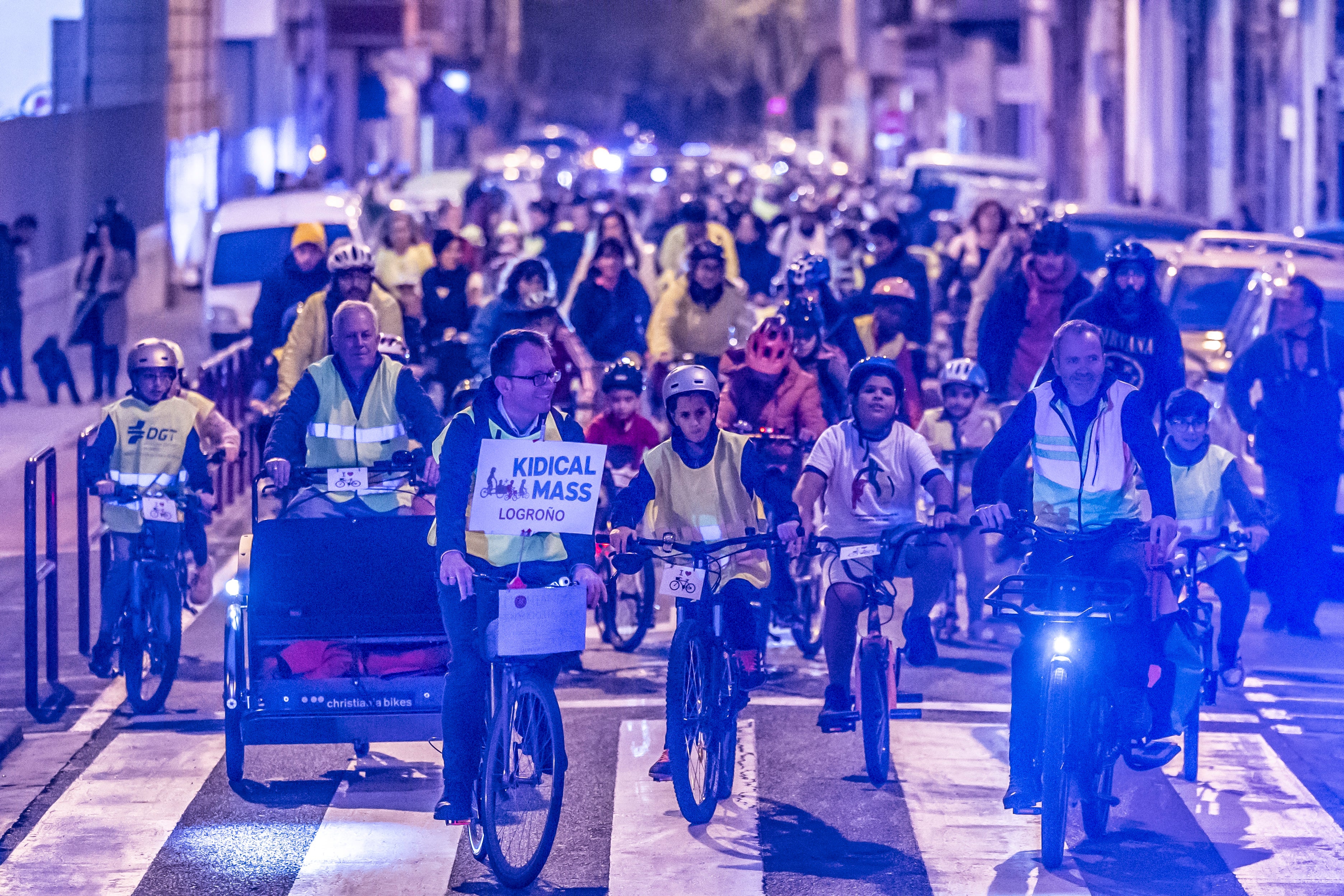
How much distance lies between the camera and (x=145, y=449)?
9836 mm

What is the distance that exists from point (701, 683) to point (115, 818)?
2156mm

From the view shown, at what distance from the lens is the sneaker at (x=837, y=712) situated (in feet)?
27.8

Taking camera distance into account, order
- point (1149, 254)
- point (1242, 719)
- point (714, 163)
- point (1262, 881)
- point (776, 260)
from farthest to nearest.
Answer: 1. point (714, 163)
2. point (776, 260)
3. point (1149, 254)
4. point (1242, 719)
5. point (1262, 881)

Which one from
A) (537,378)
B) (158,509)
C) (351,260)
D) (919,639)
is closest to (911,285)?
(351,260)

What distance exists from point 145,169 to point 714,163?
87.6 ft

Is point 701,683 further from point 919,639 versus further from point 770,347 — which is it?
point 770,347

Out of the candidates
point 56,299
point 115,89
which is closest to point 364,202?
point 56,299

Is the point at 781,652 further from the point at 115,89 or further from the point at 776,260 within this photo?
the point at 115,89

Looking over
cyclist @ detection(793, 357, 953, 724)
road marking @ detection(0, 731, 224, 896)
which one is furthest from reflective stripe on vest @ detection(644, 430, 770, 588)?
road marking @ detection(0, 731, 224, 896)

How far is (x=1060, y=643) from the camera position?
747 cm

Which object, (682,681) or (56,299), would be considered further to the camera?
(56,299)

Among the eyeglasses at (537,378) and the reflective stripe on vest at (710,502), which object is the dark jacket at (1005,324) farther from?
the eyeglasses at (537,378)

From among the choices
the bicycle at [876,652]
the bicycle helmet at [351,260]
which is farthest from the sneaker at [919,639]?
the bicycle helmet at [351,260]

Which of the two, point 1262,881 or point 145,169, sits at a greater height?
point 145,169
